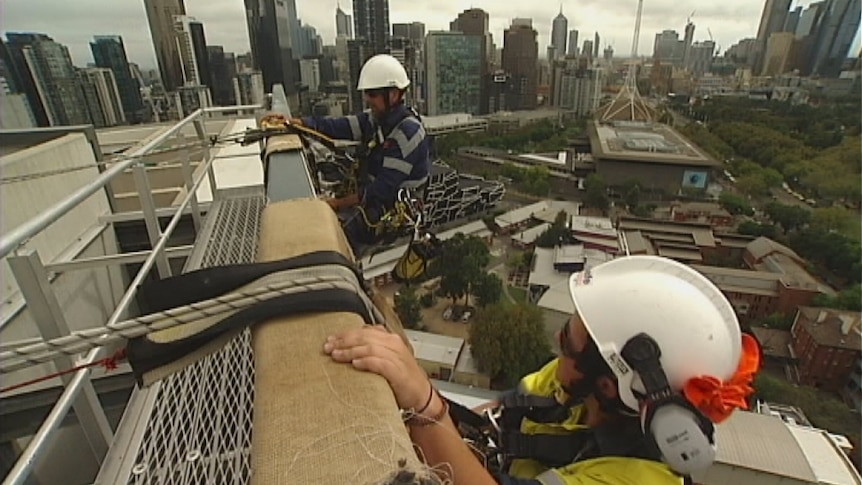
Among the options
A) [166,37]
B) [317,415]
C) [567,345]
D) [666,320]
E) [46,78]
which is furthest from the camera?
[166,37]

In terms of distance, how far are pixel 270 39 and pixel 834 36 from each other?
78.2 ft

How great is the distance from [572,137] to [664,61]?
2089cm

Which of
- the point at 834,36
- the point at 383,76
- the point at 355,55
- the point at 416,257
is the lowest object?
the point at 416,257

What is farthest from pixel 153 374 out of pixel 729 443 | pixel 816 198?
pixel 816 198

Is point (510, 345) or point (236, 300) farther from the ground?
point (236, 300)

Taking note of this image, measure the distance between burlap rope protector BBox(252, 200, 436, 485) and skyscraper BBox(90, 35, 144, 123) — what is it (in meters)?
5.35

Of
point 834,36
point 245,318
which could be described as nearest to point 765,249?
point 834,36

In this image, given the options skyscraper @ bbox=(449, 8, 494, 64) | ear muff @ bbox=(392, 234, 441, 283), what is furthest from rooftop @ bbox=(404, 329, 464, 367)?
skyscraper @ bbox=(449, 8, 494, 64)

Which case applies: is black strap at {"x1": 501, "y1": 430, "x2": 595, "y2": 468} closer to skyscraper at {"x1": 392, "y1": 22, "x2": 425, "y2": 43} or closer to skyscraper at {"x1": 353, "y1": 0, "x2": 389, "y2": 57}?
skyscraper at {"x1": 353, "y1": 0, "x2": 389, "y2": 57}

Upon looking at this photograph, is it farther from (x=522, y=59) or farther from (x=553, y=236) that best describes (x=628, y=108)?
(x=553, y=236)

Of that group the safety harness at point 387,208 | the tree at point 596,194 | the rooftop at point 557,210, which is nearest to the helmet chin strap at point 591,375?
the safety harness at point 387,208

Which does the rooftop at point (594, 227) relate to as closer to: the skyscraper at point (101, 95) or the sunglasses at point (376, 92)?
the skyscraper at point (101, 95)

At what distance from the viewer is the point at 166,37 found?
5320 millimetres

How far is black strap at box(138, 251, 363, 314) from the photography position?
762mm
